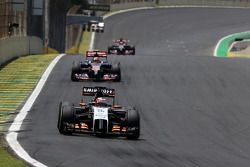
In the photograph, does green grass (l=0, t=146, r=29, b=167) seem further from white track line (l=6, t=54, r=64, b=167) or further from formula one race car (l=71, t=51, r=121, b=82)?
formula one race car (l=71, t=51, r=121, b=82)

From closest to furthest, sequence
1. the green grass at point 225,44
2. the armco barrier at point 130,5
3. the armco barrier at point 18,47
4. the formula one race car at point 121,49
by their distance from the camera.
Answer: the armco barrier at point 18,47 < the formula one race car at point 121,49 < the green grass at point 225,44 < the armco barrier at point 130,5

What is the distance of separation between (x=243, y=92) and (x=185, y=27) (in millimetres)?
55043

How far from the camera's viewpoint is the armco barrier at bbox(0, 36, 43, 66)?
35469 mm

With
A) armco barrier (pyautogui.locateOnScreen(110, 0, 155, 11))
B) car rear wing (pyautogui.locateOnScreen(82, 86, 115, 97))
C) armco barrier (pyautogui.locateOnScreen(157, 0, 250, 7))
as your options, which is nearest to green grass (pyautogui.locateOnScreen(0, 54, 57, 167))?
car rear wing (pyautogui.locateOnScreen(82, 86, 115, 97))

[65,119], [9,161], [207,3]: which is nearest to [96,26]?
[207,3]

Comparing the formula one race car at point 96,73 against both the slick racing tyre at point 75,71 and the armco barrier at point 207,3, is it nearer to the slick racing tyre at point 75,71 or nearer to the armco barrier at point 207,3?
the slick racing tyre at point 75,71

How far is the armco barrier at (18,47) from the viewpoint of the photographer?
3547cm

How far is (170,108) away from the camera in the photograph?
76.1 ft

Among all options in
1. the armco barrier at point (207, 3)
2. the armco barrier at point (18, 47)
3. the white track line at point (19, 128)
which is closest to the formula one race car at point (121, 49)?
the armco barrier at point (18, 47)

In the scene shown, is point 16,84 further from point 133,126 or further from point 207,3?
point 207,3

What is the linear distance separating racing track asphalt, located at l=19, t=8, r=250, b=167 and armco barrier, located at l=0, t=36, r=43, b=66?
2736mm

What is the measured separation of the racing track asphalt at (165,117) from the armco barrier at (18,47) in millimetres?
2736

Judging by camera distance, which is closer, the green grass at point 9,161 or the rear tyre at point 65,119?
the green grass at point 9,161

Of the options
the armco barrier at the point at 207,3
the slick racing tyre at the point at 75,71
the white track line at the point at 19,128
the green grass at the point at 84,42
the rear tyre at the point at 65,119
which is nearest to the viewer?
the white track line at the point at 19,128
